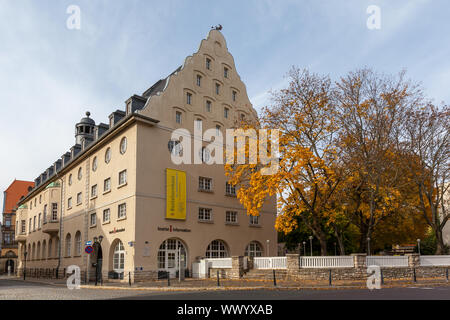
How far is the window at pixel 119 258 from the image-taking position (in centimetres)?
3161

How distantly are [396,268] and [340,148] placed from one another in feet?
26.6

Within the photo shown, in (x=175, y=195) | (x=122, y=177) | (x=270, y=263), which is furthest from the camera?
(x=122, y=177)

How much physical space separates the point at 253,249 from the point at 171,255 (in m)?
9.06

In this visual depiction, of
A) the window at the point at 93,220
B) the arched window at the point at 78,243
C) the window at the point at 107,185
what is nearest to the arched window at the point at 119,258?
the window at the point at 93,220

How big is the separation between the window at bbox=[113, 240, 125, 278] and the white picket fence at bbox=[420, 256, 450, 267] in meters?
20.4

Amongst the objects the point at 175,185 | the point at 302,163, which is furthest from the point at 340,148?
the point at 175,185

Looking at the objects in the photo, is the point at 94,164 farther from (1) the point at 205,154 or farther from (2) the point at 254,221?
(2) the point at 254,221

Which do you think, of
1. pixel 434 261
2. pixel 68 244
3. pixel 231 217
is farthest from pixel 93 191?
pixel 434 261

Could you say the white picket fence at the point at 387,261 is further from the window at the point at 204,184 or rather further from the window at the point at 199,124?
the window at the point at 199,124

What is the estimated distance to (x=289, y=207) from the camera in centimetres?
2867

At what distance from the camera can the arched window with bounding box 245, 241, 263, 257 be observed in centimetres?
3753

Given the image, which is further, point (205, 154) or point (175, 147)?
point (205, 154)

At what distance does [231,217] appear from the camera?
36.5 metres
